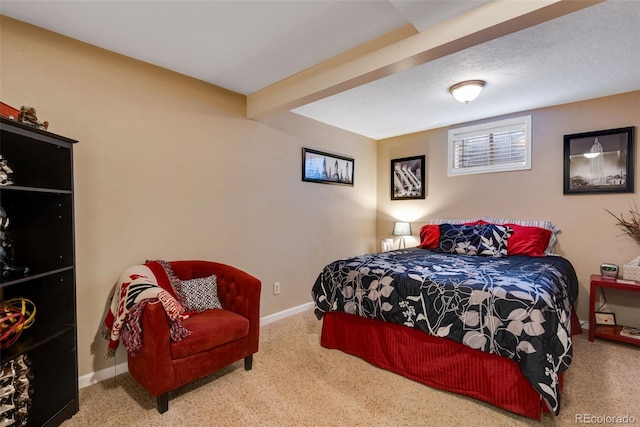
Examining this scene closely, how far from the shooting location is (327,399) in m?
1.93

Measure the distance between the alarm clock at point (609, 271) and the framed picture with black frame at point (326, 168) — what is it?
284 cm

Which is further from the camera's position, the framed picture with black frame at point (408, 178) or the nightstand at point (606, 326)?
the framed picture with black frame at point (408, 178)

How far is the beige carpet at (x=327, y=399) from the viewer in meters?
1.74

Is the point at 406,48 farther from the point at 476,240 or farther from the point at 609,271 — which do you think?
the point at 609,271

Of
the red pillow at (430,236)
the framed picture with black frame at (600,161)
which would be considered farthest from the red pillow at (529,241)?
the red pillow at (430,236)

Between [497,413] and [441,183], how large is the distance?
9.54ft

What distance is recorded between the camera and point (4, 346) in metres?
1.49

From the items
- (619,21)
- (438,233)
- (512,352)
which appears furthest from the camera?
(438,233)

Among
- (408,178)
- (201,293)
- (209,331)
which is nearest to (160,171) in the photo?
(201,293)

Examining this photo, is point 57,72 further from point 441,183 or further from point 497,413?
point 441,183

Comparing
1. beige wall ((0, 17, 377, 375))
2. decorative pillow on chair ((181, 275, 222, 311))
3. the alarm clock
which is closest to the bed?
the alarm clock

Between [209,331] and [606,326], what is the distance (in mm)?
A: 3520

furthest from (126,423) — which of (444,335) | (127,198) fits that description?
(444,335)

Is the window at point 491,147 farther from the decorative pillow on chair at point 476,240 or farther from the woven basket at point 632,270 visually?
the woven basket at point 632,270
